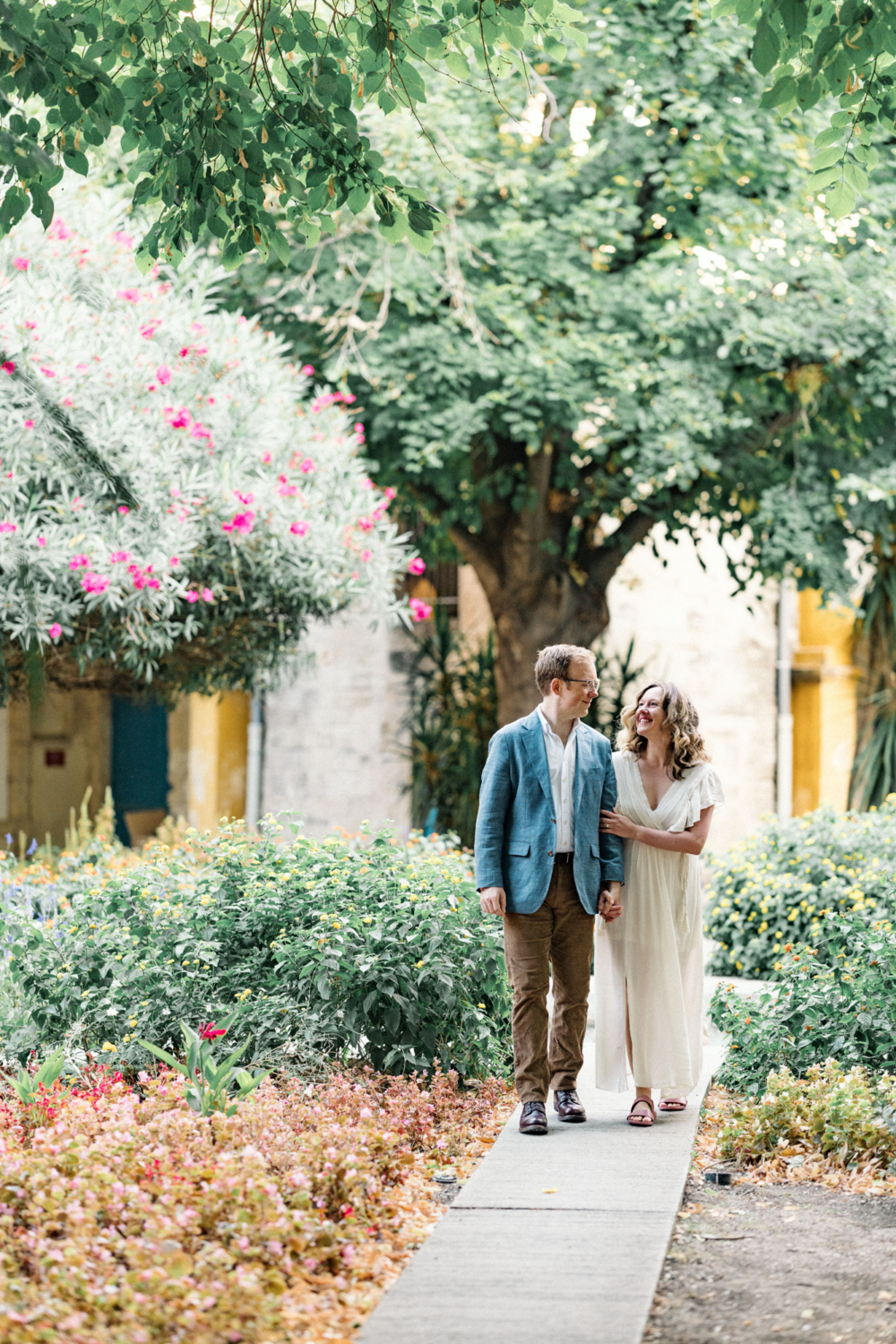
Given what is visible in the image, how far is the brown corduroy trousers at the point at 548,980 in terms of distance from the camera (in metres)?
4.92

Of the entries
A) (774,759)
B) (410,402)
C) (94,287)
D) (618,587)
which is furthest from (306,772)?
(94,287)

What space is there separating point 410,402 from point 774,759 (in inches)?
263

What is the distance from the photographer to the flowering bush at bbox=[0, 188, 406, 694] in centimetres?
742

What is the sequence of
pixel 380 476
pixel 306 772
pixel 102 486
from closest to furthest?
pixel 102 486 < pixel 380 476 < pixel 306 772

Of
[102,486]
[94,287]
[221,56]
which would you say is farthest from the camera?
[94,287]

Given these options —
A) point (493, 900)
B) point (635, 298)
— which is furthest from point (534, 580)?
point (493, 900)

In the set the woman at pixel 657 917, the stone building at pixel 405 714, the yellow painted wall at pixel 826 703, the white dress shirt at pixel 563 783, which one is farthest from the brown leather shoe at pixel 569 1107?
the yellow painted wall at pixel 826 703

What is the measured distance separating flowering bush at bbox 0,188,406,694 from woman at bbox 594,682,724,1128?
131 inches

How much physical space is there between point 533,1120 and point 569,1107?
250 millimetres

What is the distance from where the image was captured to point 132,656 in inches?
315

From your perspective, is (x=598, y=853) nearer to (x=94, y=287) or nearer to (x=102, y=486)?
(x=102, y=486)

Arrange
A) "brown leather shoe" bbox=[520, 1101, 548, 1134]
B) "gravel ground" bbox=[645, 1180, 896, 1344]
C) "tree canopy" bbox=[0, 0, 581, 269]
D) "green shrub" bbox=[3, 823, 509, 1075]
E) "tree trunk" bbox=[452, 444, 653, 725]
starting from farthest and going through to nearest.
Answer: "tree trunk" bbox=[452, 444, 653, 725] < "green shrub" bbox=[3, 823, 509, 1075] < "brown leather shoe" bbox=[520, 1101, 548, 1134] < "tree canopy" bbox=[0, 0, 581, 269] < "gravel ground" bbox=[645, 1180, 896, 1344]

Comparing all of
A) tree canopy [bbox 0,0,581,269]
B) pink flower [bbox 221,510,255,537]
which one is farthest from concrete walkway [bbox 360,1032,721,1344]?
pink flower [bbox 221,510,255,537]

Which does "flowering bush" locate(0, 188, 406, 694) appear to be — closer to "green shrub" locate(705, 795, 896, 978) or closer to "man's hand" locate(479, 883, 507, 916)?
"green shrub" locate(705, 795, 896, 978)
